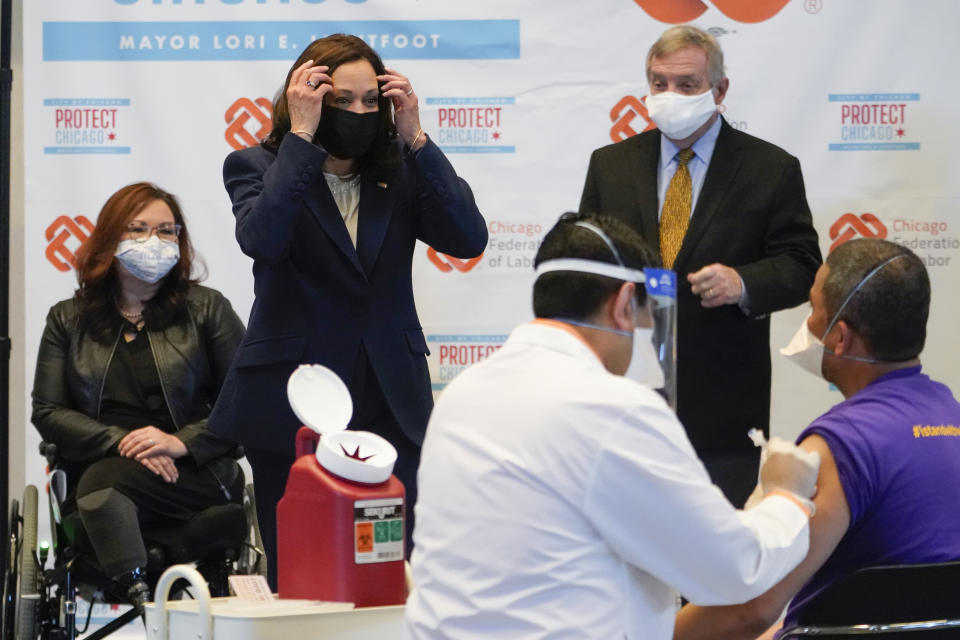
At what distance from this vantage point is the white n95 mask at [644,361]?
1799mm

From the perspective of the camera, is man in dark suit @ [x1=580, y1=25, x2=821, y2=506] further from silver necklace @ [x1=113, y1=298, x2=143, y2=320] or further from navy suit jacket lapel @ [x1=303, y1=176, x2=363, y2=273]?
silver necklace @ [x1=113, y1=298, x2=143, y2=320]

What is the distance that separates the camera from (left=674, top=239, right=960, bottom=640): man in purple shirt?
1.89 metres

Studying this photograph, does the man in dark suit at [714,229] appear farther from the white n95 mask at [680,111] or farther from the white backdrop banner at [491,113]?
the white backdrop banner at [491,113]

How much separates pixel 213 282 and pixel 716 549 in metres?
3.14

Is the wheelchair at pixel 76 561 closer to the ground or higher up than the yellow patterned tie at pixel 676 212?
closer to the ground

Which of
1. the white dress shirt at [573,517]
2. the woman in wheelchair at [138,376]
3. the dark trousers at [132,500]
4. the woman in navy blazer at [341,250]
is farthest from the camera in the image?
the woman in wheelchair at [138,376]

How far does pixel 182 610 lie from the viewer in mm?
2037

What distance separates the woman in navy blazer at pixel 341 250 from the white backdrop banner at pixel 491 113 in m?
1.60

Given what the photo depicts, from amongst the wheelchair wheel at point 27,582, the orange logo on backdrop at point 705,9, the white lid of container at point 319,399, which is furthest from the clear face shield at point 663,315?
the orange logo on backdrop at point 705,9

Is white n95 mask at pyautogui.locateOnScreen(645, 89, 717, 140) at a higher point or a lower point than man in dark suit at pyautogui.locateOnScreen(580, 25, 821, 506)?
higher

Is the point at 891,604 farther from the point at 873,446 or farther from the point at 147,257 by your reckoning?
the point at 147,257

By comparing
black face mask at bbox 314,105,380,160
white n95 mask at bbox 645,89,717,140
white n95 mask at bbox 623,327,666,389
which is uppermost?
white n95 mask at bbox 645,89,717,140

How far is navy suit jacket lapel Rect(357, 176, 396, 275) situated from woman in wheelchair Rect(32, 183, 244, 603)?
1068 millimetres

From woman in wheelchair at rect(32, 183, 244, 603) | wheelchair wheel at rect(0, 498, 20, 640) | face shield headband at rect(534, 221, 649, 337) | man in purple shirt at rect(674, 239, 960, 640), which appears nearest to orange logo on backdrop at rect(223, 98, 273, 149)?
woman in wheelchair at rect(32, 183, 244, 603)
